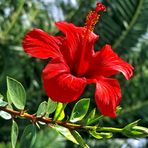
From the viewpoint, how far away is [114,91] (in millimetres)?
771

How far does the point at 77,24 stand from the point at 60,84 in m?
1.58

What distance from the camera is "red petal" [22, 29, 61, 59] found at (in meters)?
0.76

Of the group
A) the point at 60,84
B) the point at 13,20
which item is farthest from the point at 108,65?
the point at 13,20

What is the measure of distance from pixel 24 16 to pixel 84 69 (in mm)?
1830

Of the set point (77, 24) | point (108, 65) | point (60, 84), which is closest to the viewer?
point (60, 84)

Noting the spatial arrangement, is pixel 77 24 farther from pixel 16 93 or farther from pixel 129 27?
pixel 16 93

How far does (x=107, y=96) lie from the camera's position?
2.47 ft

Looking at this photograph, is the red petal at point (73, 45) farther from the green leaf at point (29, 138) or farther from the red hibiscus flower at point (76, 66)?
the green leaf at point (29, 138)

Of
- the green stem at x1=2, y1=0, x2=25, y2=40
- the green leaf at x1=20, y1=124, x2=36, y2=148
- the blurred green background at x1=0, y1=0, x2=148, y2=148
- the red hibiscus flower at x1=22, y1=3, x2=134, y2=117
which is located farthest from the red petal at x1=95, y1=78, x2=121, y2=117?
the green stem at x1=2, y1=0, x2=25, y2=40

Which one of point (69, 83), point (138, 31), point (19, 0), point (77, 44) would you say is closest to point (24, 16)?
point (19, 0)

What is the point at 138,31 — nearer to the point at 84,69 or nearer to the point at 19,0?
the point at 19,0

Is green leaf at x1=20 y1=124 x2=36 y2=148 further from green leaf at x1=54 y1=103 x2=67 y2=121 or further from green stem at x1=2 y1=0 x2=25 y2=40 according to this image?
green stem at x1=2 y1=0 x2=25 y2=40

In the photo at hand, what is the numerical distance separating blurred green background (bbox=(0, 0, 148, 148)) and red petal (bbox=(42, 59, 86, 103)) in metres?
1.39

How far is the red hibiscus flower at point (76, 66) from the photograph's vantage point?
0.72 metres
